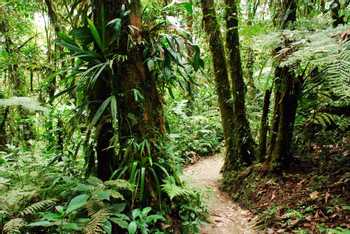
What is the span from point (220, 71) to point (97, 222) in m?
4.19

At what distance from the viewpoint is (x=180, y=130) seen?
31.6 ft

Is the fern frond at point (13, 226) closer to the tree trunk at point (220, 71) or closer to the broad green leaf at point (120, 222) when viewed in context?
the broad green leaf at point (120, 222)

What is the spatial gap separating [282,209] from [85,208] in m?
2.19

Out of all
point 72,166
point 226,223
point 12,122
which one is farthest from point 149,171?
point 12,122

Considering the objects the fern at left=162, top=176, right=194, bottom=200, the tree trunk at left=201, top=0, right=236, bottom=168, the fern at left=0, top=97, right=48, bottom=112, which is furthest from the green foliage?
the tree trunk at left=201, top=0, right=236, bottom=168

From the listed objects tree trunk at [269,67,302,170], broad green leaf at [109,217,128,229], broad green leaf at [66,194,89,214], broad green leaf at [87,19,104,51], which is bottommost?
broad green leaf at [109,217,128,229]

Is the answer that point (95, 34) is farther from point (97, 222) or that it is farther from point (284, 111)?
point (284, 111)

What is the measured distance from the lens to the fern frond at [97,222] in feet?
8.00

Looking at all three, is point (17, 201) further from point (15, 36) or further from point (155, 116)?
point (15, 36)

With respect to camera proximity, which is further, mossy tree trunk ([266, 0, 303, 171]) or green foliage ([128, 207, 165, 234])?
mossy tree trunk ([266, 0, 303, 171])

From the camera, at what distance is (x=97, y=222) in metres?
2.52

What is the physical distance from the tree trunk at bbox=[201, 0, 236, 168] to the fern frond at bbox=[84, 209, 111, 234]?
368 cm

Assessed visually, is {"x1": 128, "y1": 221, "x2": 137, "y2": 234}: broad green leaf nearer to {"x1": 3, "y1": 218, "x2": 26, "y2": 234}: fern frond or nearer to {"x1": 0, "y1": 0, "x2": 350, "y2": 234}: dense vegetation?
{"x1": 0, "y1": 0, "x2": 350, "y2": 234}: dense vegetation

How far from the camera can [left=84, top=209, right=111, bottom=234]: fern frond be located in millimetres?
2439
